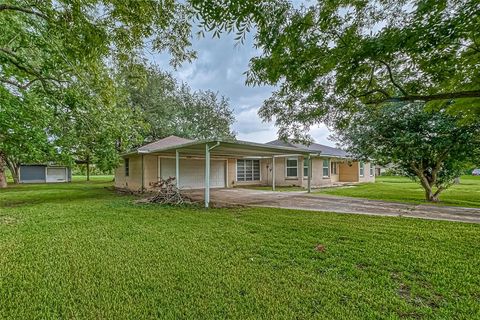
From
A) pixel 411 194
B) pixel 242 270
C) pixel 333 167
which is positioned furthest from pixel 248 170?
pixel 242 270

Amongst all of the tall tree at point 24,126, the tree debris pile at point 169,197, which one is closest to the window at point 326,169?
the tree debris pile at point 169,197

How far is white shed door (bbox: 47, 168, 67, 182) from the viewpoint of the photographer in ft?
84.1

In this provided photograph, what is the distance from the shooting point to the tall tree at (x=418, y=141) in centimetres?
786

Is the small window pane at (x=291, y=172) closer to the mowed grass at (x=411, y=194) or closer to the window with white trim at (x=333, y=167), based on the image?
the mowed grass at (x=411, y=194)

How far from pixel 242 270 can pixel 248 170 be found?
15166 millimetres

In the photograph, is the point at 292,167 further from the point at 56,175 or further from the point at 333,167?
the point at 56,175

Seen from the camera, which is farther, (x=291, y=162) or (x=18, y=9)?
(x=291, y=162)

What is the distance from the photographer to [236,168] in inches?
687

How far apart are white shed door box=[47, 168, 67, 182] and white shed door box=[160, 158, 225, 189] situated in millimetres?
19978

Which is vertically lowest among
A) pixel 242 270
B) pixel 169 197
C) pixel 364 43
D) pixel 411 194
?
pixel 411 194

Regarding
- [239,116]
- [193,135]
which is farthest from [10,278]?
[239,116]

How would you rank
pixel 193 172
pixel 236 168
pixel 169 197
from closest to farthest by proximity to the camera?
1. pixel 169 197
2. pixel 193 172
3. pixel 236 168

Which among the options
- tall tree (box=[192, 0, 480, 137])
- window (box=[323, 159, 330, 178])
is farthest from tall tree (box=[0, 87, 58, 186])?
window (box=[323, 159, 330, 178])

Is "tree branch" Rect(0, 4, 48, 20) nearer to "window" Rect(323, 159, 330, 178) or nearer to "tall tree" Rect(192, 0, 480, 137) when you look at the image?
"tall tree" Rect(192, 0, 480, 137)
